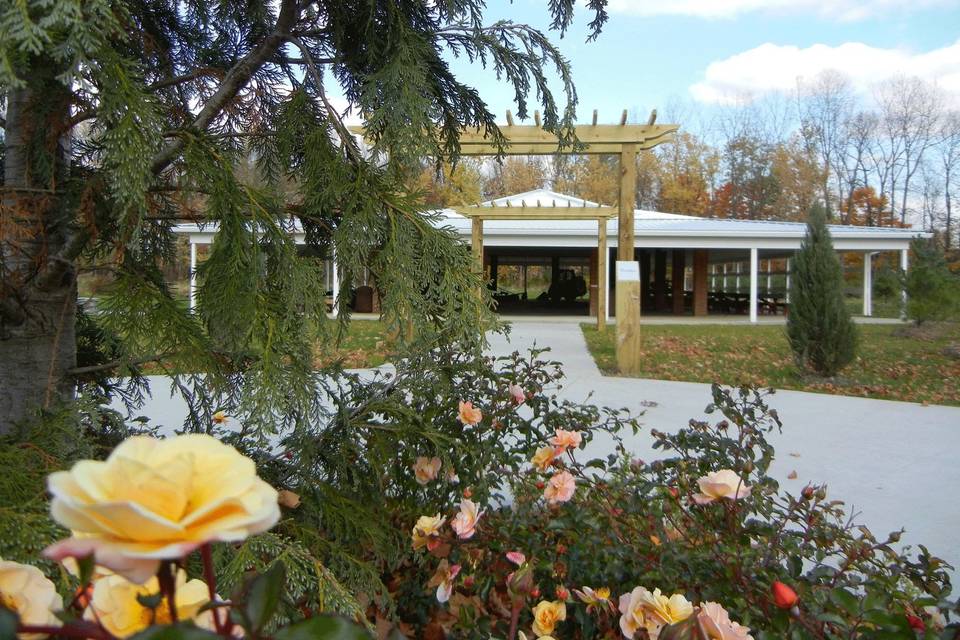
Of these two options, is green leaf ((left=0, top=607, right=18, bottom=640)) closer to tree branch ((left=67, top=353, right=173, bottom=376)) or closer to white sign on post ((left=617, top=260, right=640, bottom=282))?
tree branch ((left=67, top=353, right=173, bottom=376))

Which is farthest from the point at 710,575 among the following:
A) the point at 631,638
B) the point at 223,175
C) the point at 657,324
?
the point at 657,324

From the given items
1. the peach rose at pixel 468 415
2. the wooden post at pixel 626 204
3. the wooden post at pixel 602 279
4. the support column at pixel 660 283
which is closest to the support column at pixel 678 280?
the support column at pixel 660 283

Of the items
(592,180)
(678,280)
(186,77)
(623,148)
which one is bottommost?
(678,280)

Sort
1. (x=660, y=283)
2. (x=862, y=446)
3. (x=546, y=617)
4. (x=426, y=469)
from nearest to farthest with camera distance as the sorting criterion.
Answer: (x=546, y=617) → (x=426, y=469) → (x=862, y=446) → (x=660, y=283)

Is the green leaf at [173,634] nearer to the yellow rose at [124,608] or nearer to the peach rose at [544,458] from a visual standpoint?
the yellow rose at [124,608]

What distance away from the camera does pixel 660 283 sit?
25.4 m

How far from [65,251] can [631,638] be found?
1.93 m

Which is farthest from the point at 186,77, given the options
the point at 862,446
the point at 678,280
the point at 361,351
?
the point at 678,280

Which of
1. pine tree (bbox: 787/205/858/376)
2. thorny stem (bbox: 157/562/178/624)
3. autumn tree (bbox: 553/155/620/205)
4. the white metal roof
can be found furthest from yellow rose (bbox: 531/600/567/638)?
autumn tree (bbox: 553/155/620/205)

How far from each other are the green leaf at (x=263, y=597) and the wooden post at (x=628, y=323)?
8.80 meters

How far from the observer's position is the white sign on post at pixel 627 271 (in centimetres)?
916

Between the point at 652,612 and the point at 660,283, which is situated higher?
the point at 660,283

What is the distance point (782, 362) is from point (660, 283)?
48.7 feet

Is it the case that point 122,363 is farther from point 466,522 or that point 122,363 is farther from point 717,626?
point 717,626
